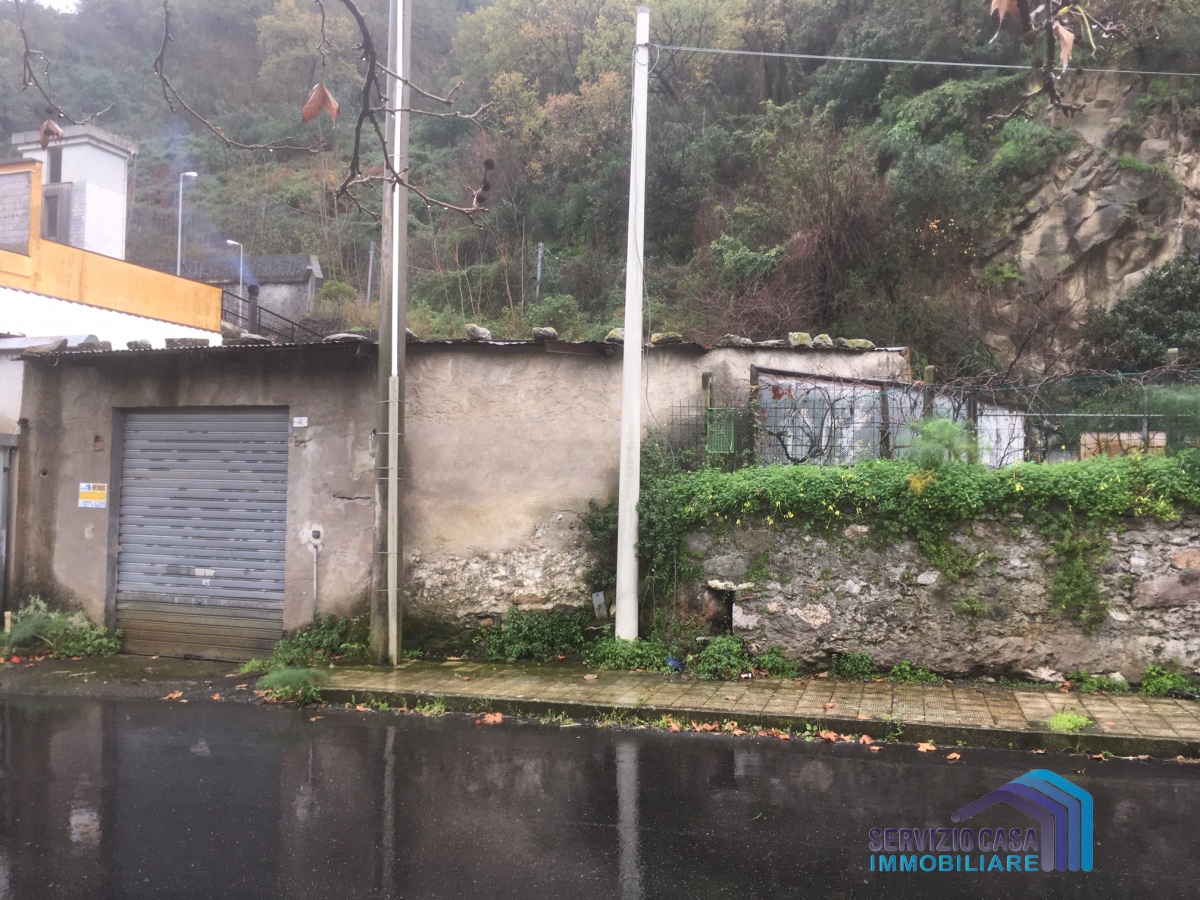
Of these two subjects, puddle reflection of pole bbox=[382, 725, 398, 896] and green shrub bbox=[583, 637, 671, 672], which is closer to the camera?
puddle reflection of pole bbox=[382, 725, 398, 896]

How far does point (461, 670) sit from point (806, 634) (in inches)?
141

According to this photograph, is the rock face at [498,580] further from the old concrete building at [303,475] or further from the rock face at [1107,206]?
the rock face at [1107,206]

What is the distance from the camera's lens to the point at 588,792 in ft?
18.9

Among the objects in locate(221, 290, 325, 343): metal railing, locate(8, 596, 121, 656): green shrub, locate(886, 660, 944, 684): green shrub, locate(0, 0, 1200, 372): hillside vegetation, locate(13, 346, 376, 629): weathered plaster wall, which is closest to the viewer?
locate(886, 660, 944, 684): green shrub

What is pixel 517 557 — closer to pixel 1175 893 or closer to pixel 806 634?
Answer: pixel 806 634

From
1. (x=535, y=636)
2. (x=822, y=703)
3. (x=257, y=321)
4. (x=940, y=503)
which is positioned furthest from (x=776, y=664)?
(x=257, y=321)

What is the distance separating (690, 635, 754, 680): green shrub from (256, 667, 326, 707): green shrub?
12.3ft

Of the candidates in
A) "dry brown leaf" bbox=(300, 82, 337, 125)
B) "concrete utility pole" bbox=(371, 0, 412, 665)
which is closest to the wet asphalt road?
"concrete utility pole" bbox=(371, 0, 412, 665)

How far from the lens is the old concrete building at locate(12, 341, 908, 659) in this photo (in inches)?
388

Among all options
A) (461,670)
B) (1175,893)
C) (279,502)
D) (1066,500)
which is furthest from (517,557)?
(1175,893)

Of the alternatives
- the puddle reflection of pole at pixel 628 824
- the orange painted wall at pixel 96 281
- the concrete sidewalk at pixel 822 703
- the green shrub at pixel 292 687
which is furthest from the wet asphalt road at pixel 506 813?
the orange painted wall at pixel 96 281

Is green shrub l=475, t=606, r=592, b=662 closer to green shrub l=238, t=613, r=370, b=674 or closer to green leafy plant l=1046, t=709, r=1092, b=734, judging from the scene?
green shrub l=238, t=613, r=370, b=674

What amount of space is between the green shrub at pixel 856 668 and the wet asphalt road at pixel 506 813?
5.68 ft

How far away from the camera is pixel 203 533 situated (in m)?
10.8
